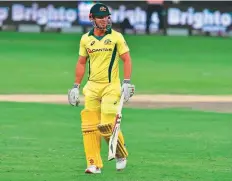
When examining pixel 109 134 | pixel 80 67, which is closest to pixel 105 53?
pixel 80 67

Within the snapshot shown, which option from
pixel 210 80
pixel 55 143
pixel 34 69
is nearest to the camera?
pixel 55 143

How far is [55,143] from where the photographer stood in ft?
55.1

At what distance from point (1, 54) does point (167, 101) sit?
1615cm

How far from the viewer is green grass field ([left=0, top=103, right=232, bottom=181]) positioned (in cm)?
1368

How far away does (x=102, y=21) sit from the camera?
13531mm

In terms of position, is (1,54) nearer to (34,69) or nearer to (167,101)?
(34,69)

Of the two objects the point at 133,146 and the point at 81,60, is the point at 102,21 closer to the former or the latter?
the point at 81,60

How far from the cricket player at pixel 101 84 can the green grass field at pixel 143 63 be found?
48.6 feet

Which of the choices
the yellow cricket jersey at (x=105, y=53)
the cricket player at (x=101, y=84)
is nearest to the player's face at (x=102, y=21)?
the cricket player at (x=101, y=84)

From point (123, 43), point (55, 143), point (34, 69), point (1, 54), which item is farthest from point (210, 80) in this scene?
point (123, 43)

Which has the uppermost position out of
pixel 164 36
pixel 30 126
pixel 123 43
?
Result: pixel 123 43

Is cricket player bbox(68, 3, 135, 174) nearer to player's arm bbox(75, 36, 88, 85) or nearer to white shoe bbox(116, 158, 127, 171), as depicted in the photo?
player's arm bbox(75, 36, 88, 85)

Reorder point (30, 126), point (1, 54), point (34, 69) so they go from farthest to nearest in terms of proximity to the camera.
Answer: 1. point (1, 54)
2. point (34, 69)
3. point (30, 126)

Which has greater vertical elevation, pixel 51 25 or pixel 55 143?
pixel 55 143
